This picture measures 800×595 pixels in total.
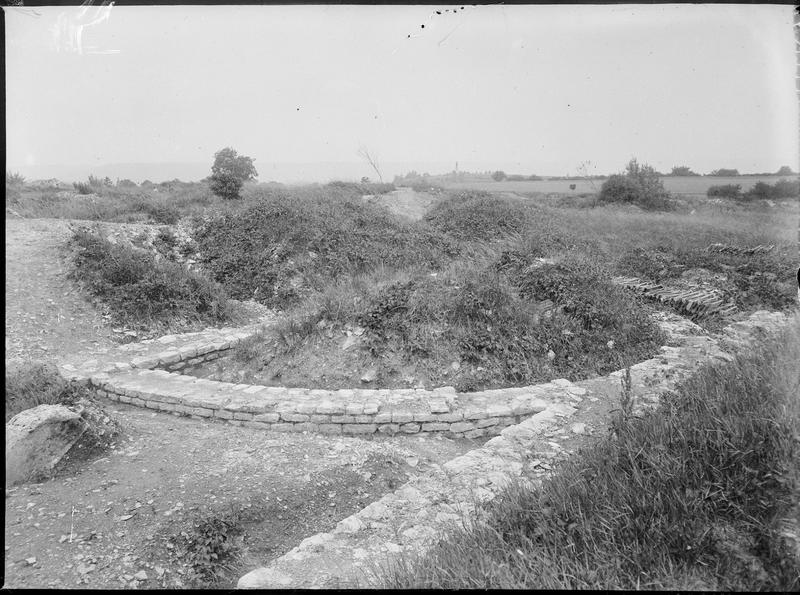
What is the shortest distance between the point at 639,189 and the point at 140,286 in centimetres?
871

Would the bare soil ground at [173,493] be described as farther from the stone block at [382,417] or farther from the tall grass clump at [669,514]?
the tall grass clump at [669,514]

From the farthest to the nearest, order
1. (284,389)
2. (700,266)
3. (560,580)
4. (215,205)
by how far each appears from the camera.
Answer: (215,205) → (284,389) → (700,266) → (560,580)

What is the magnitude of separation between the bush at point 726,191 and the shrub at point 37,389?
687 centimetres

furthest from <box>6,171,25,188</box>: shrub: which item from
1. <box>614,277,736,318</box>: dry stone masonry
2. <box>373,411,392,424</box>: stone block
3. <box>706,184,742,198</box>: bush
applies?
<box>614,277,736,318</box>: dry stone masonry

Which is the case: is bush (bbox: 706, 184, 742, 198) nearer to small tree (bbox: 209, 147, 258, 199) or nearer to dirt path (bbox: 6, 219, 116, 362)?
small tree (bbox: 209, 147, 258, 199)

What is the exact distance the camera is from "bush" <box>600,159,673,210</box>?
13.9ft

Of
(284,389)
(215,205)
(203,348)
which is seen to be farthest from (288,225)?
(284,389)

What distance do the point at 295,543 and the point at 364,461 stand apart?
3.93 ft

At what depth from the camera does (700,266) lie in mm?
5102

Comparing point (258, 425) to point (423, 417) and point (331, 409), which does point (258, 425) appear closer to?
point (331, 409)

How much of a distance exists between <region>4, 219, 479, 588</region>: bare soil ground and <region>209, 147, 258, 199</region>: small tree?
519 centimetres

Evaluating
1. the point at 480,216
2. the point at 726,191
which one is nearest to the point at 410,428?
the point at 726,191

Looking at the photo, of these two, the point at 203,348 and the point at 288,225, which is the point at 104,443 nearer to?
the point at 203,348

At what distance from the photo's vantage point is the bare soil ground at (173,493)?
2977 millimetres
